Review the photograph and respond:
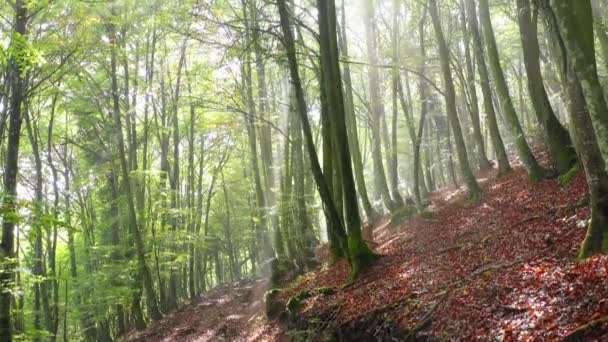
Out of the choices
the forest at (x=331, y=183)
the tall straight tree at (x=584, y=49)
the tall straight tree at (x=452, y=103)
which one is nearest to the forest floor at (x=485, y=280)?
the forest at (x=331, y=183)

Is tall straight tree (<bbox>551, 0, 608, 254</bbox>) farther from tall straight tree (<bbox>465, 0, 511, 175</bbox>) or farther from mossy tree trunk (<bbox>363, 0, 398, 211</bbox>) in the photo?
mossy tree trunk (<bbox>363, 0, 398, 211</bbox>)

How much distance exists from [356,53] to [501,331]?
2262cm

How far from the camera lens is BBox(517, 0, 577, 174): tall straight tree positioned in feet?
35.5

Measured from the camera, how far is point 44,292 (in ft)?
70.1

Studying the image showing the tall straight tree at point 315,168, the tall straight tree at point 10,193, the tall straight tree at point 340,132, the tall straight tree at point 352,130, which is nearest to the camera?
the tall straight tree at point 10,193

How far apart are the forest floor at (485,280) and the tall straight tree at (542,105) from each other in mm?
731

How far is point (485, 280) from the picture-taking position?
673 centimetres

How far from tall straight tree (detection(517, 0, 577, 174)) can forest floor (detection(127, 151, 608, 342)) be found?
0.73 meters

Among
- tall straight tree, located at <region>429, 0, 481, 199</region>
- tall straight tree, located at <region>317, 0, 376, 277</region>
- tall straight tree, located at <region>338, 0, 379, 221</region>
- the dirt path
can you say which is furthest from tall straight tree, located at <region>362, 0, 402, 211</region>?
tall straight tree, located at <region>317, 0, 376, 277</region>

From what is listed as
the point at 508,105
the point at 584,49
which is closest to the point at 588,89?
the point at 584,49

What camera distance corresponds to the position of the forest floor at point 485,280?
16.6 feet

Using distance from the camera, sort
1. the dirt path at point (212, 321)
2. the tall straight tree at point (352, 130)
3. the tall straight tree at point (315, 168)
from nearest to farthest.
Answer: the tall straight tree at point (315, 168) → the dirt path at point (212, 321) → the tall straight tree at point (352, 130)

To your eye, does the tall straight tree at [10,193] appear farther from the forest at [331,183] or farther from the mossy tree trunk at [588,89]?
the mossy tree trunk at [588,89]

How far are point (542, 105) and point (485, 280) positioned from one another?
19.9ft
